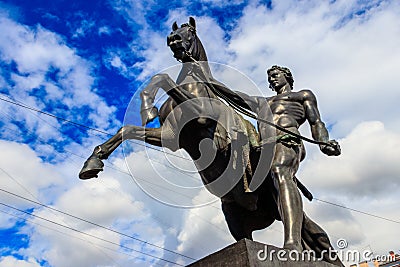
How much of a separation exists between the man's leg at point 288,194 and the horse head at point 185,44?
1.49 meters

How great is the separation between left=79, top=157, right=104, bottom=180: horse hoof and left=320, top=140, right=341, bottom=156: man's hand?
2626mm

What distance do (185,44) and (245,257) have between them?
2737 millimetres

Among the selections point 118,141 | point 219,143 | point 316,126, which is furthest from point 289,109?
point 118,141

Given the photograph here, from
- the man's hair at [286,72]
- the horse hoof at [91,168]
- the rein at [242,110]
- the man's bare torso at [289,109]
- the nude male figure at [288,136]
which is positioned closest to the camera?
the horse hoof at [91,168]

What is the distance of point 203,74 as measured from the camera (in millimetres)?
5926

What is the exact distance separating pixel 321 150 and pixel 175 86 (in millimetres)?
1941

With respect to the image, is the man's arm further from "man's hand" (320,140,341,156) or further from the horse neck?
the horse neck

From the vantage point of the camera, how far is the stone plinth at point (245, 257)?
14.0 feet

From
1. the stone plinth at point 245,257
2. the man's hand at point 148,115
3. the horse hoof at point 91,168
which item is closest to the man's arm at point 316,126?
the stone plinth at point 245,257

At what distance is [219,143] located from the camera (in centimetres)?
547

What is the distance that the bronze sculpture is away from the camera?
17.4ft

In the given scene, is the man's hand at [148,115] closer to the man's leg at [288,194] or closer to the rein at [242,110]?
the rein at [242,110]

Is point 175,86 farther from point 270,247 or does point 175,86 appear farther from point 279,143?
point 270,247

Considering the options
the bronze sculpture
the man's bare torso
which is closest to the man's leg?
the bronze sculpture
